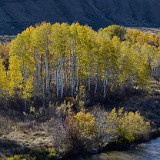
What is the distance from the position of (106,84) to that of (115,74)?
21.1ft

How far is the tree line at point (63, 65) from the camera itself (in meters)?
66.8

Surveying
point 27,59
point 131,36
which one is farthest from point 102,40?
point 131,36

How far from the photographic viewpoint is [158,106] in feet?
234

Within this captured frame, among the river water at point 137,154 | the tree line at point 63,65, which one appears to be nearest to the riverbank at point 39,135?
the river water at point 137,154

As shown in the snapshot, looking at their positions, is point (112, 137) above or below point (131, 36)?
below

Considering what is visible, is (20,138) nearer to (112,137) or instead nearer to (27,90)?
(112,137)

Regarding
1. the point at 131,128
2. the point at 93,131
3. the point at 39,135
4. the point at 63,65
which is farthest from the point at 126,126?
the point at 63,65

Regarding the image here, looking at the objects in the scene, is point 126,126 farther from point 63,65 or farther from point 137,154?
point 63,65

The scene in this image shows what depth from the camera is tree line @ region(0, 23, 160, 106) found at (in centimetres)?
6681

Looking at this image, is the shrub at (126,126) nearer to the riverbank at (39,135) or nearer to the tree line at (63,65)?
the riverbank at (39,135)

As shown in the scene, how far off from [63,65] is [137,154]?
3008 centimetres

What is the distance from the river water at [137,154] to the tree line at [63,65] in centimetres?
1899

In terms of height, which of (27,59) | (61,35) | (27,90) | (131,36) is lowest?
(27,90)

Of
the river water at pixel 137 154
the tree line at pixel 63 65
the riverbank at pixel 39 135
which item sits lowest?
the river water at pixel 137 154
